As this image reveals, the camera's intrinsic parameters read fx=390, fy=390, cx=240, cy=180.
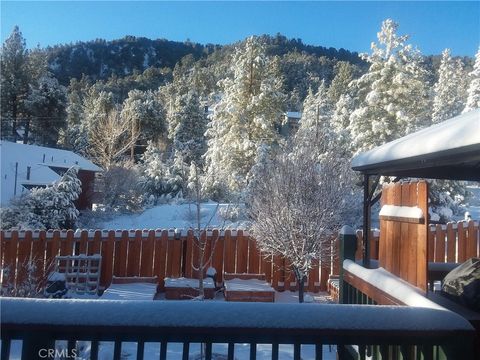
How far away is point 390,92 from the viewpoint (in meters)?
17.7

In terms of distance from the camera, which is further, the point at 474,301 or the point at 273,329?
the point at 474,301

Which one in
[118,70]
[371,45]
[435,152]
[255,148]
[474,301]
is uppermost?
[118,70]

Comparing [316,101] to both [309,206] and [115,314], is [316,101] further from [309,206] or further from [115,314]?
[115,314]

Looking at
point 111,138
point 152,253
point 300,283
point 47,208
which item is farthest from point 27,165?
point 300,283

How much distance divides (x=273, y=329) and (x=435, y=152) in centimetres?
134

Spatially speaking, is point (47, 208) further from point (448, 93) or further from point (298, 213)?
point (448, 93)

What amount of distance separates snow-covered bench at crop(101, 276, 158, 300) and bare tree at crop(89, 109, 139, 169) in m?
18.2

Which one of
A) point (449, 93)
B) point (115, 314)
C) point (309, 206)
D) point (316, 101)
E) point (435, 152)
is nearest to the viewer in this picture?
point (115, 314)

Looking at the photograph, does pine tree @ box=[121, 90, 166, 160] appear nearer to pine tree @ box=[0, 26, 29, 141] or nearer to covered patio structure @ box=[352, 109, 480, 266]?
pine tree @ box=[0, 26, 29, 141]

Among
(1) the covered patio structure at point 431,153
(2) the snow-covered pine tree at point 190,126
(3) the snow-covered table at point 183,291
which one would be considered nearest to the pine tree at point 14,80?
(2) the snow-covered pine tree at point 190,126

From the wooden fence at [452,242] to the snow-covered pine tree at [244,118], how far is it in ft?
35.8

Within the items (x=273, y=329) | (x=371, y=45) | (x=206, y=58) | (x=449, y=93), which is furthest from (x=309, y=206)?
(x=206, y=58)

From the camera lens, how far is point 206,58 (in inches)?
2442

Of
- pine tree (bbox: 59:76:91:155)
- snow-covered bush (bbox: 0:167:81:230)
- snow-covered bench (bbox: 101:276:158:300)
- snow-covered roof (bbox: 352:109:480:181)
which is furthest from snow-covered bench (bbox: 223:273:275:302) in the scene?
pine tree (bbox: 59:76:91:155)
